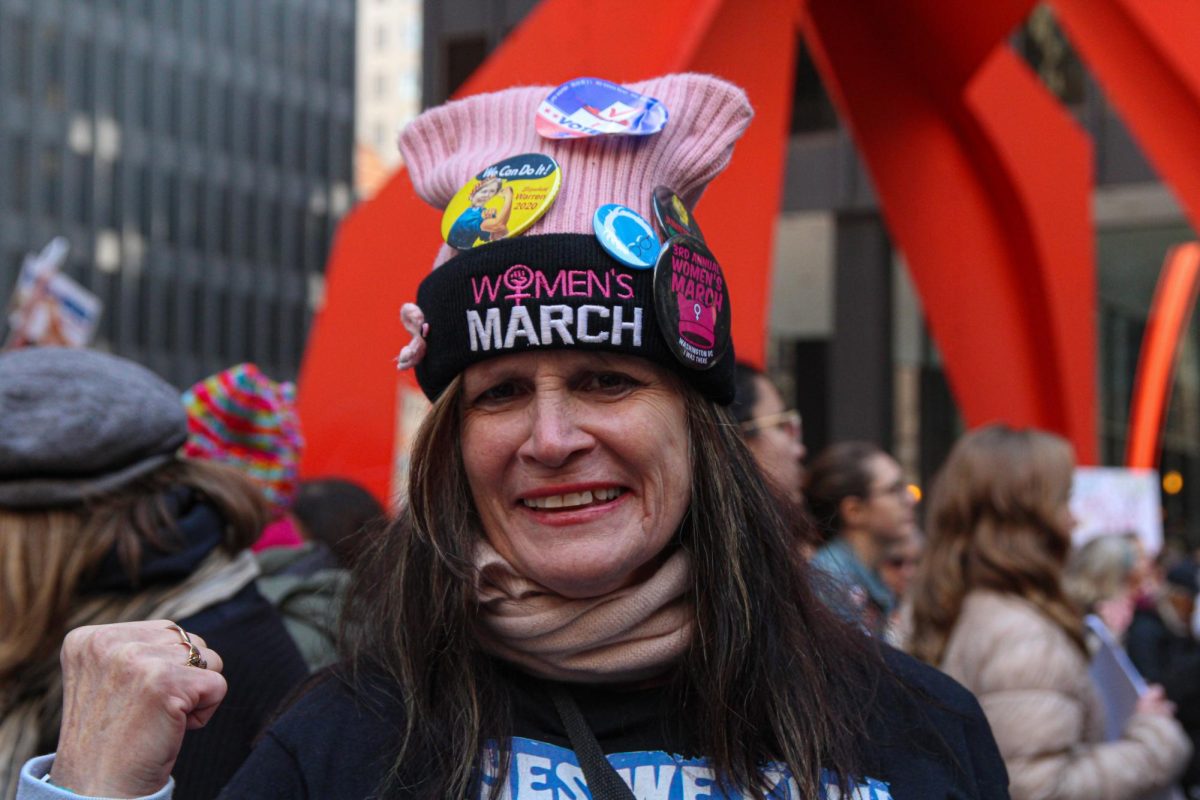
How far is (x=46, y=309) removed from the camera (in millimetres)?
5582

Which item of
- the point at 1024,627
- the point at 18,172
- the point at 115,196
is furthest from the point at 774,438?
the point at 115,196

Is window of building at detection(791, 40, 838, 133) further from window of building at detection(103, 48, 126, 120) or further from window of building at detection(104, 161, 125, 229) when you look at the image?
window of building at detection(103, 48, 126, 120)

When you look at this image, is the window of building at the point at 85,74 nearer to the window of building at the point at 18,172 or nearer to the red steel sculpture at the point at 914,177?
the window of building at the point at 18,172

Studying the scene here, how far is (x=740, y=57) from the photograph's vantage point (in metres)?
5.84

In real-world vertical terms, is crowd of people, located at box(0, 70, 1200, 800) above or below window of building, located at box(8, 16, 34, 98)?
below

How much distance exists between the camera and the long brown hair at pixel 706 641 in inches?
68.2

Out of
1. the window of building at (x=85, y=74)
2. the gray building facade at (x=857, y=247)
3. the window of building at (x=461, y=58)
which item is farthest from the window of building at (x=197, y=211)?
the window of building at (x=461, y=58)

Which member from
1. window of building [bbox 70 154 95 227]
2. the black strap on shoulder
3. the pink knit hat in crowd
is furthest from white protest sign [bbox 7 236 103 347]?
window of building [bbox 70 154 95 227]

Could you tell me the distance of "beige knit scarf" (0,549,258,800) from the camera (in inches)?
86.4

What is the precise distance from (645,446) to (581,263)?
0.80 feet

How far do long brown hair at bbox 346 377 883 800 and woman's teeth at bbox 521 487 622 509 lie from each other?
11 cm

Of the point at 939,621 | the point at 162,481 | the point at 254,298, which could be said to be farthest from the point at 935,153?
the point at 254,298

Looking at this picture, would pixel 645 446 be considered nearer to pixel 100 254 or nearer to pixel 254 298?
pixel 100 254

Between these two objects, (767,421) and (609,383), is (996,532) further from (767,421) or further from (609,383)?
(609,383)
